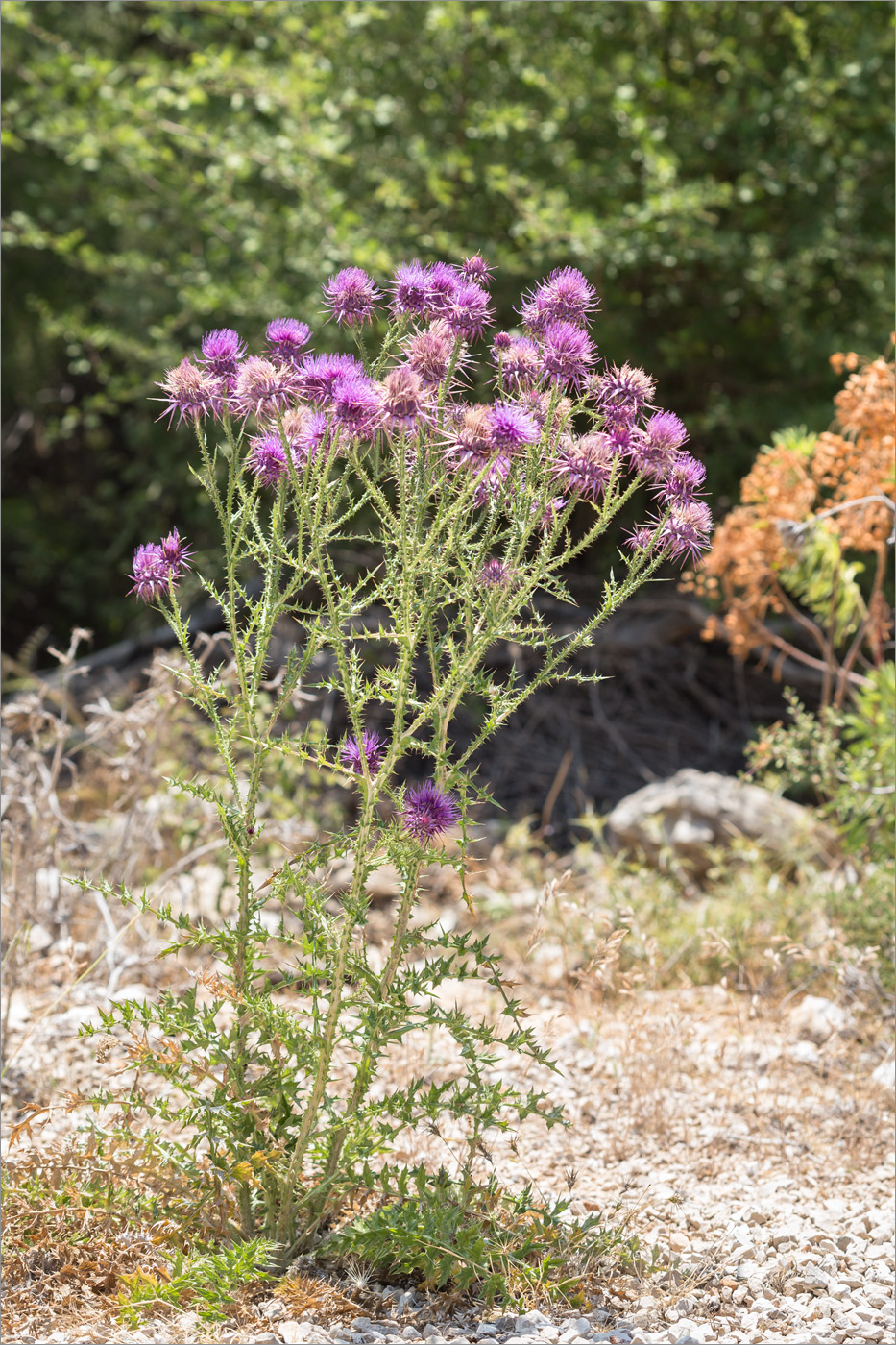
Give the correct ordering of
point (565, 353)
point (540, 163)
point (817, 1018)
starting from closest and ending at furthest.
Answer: point (565, 353), point (817, 1018), point (540, 163)

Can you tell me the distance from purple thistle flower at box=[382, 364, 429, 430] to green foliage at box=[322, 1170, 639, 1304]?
1.27 metres

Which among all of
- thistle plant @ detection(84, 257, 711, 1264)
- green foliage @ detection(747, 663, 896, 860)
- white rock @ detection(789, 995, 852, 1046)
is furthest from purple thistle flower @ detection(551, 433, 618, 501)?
white rock @ detection(789, 995, 852, 1046)

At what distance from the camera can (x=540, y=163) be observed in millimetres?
5781

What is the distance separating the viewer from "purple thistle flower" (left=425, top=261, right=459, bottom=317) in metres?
1.97

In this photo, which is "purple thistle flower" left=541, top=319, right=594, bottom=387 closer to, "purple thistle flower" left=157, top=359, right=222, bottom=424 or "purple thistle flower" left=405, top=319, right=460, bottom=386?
"purple thistle flower" left=405, top=319, right=460, bottom=386

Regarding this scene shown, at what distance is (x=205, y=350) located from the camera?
2.02 meters

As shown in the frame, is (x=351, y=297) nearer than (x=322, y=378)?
No

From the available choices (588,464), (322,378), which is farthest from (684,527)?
(322,378)

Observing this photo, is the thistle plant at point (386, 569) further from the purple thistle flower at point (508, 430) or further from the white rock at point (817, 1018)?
the white rock at point (817, 1018)

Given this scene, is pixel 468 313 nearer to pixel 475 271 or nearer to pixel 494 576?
pixel 475 271

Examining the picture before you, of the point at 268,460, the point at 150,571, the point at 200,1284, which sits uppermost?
the point at 268,460

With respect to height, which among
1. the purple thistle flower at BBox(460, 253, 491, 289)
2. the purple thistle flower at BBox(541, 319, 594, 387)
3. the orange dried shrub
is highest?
the orange dried shrub

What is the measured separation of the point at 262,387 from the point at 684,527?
0.69 meters

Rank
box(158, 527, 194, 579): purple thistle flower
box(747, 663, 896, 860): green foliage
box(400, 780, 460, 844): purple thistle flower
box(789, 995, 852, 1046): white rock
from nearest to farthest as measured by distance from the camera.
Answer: box(400, 780, 460, 844): purple thistle flower < box(158, 527, 194, 579): purple thistle flower < box(789, 995, 852, 1046): white rock < box(747, 663, 896, 860): green foliage
